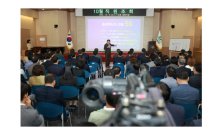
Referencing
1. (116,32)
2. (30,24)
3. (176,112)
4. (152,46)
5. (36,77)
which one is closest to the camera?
(176,112)

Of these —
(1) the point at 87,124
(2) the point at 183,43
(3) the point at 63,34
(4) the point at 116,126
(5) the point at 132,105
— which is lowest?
(1) the point at 87,124

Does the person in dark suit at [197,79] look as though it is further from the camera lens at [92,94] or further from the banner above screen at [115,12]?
the banner above screen at [115,12]

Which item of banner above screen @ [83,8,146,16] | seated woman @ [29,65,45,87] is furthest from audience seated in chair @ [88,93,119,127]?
banner above screen @ [83,8,146,16]

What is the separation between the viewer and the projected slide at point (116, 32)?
1114 centimetres

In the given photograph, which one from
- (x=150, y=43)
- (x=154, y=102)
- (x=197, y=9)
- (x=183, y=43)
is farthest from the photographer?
(x=150, y=43)

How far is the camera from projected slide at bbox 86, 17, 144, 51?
1114cm

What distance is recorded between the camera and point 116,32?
1124 centimetres

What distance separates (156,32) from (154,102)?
11.6 m

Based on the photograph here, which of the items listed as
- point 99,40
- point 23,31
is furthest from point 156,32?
point 23,31

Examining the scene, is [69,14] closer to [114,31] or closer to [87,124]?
[114,31]

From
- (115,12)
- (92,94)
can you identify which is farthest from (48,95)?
(115,12)

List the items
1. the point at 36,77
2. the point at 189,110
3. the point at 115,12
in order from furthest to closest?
1. the point at 115,12
2. the point at 36,77
3. the point at 189,110

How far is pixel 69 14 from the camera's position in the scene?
11633 millimetres

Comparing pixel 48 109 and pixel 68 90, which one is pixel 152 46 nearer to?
pixel 68 90
